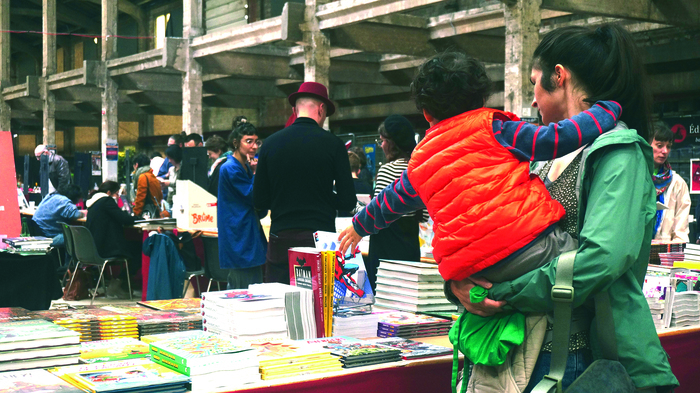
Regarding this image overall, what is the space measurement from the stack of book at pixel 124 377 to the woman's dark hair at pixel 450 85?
0.83 m

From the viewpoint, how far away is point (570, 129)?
4.58 ft

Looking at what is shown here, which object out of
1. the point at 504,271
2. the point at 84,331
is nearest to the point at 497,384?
the point at 504,271

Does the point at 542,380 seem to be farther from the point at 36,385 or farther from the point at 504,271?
the point at 36,385

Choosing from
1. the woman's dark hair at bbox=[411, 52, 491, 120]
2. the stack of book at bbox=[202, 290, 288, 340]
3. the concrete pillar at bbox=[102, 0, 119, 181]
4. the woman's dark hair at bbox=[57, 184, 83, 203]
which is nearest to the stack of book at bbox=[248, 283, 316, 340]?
the stack of book at bbox=[202, 290, 288, 340]

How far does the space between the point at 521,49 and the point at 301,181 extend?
4.98 m

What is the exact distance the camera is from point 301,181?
3426 mm

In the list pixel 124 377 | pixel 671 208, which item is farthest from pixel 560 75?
pixel 671 208

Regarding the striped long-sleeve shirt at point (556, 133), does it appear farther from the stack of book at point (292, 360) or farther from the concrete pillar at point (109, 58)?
the concrete pillar at point (109, 58)

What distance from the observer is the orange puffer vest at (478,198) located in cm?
138

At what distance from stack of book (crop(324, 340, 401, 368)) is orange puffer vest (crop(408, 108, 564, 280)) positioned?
481 millimetres

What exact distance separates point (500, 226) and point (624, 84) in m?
0.41

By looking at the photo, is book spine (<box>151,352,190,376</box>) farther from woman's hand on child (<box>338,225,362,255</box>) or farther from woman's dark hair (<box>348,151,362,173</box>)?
woman's dark hair (<box>348,151,362,173</box>)

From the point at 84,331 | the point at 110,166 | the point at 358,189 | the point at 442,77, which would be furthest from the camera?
the point at 110,166

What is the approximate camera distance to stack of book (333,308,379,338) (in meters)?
2.17
